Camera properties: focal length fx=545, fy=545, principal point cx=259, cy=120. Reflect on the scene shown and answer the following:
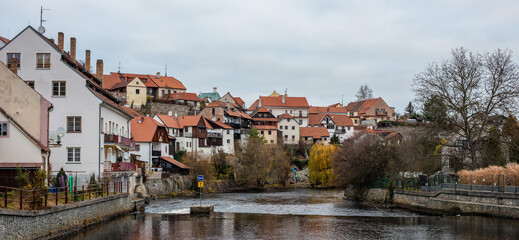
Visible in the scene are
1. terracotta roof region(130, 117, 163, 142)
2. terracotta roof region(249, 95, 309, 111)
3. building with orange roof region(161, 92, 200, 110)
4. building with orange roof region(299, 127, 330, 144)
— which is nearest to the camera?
terracotta roof region(130, 117, 163, 142)

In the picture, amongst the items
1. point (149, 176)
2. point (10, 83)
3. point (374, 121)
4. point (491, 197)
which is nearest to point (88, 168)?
point (10, 83)

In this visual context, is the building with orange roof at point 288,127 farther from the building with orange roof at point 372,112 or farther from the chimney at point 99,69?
the chimney at point 99,69

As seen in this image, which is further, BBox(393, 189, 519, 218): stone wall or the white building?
the white building

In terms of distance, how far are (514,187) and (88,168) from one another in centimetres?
3018

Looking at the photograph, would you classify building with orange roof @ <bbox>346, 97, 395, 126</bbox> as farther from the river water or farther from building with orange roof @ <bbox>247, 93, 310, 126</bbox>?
the river water

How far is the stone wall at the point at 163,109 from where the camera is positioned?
344ft

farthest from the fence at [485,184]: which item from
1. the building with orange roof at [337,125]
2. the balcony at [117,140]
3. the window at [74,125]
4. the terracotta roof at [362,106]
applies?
the terracotta roof at [362,106]

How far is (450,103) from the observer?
44.7 metres

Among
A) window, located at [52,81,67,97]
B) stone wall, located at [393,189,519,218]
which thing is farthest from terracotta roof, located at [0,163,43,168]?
stone wall, located at [393,189,519,218]

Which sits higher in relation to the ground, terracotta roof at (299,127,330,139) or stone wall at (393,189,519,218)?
terracotta roof at (299,127,330,139)

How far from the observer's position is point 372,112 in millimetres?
145750

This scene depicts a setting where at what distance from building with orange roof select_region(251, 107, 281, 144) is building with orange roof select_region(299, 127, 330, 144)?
225 inches

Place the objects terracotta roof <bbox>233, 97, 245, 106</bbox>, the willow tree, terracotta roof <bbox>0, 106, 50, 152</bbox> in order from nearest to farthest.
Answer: terracotta roof <bbox>0, 106, 50, 152</bbox> → the willow tree → terracotta roof <bbox>233, 97, 245, 106</bbox>

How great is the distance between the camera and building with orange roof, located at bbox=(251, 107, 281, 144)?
118 metres
